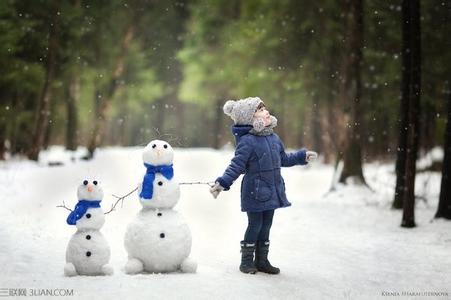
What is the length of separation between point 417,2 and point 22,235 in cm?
789

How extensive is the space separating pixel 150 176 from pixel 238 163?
3.33 ft

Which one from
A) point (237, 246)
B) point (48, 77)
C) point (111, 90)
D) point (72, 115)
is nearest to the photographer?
point (237, 246)

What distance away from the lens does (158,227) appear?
5.83m

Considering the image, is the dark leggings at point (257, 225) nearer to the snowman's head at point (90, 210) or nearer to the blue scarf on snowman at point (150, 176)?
the blue scarf on snowman at point (150, 176)

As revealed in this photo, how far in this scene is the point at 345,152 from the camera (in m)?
14.0

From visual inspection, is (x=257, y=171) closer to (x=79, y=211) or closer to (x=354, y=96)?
(x=79, y=211)

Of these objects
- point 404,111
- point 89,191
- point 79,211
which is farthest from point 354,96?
point 79,211

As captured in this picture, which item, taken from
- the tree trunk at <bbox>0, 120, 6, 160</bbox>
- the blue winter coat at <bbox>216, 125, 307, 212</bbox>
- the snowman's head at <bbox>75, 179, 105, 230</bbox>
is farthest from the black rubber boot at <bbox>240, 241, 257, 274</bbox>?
the tree trunk at <bbox>0, 120, 6, 160</bbox>

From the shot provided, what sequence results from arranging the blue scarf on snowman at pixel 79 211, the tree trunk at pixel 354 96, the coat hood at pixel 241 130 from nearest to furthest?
the blue scarf on snowman at pixel 79 211 → the coat hood at pixel 241 130 → the tree trunk at pixel 354 96

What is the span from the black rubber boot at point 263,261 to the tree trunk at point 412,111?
14.1 feet

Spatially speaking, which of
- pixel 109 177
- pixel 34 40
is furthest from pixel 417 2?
pixel 34 40

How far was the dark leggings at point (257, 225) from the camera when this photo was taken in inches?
243

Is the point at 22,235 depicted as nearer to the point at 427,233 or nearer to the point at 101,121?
the point at 427,233

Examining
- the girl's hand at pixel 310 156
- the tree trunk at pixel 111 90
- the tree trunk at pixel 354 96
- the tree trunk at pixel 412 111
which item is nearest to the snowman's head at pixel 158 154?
the girl's hand at pixel 310 156
